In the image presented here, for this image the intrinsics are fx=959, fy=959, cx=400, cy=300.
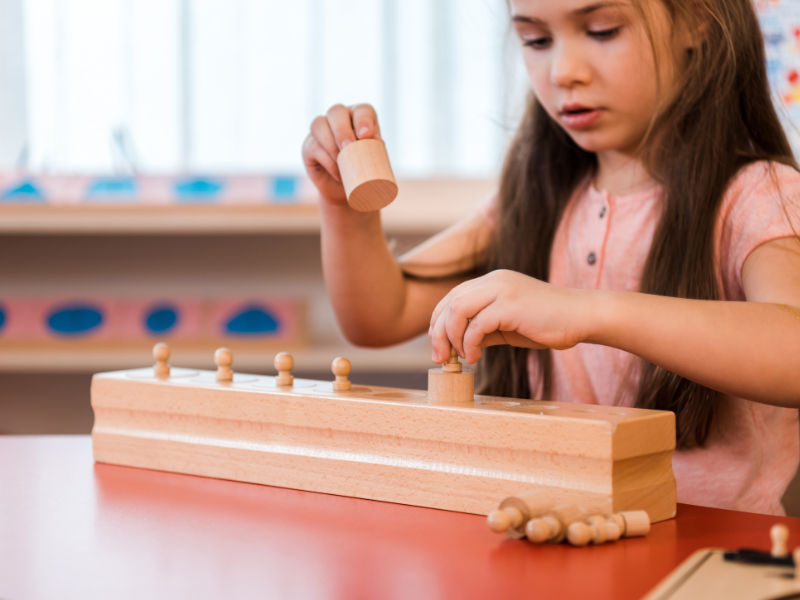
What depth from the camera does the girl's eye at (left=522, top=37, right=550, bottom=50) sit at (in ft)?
3.18

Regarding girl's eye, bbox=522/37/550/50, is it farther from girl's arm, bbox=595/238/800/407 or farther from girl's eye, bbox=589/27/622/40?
girl's arm, bbox=595/238/800/407

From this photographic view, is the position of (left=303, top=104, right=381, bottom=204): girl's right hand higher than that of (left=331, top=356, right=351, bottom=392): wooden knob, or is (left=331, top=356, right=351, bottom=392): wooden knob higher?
(left=303, top=104, right=381, bottom=204): girl's right hand

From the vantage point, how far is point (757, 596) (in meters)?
0.51

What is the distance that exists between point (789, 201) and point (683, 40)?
0.65 ft

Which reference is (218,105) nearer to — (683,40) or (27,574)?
(683,40)

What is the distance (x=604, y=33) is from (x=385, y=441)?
48 centimetres

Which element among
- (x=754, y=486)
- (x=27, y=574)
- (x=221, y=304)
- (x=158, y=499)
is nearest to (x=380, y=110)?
(x=221, y=304)

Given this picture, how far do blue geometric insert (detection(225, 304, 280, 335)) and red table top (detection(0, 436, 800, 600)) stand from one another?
133cm

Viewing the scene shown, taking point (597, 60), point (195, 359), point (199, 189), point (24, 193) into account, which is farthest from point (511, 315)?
point (24, 193)

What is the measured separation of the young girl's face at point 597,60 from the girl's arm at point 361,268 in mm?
199

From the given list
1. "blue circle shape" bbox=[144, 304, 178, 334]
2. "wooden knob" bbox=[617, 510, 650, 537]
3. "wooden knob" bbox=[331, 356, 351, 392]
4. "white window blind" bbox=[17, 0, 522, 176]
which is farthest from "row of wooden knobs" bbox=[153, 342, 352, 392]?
"white window blind" bbox=[17, 0, 522, 176]

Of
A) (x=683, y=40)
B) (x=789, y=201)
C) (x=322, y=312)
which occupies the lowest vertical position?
(x=322, y=312)

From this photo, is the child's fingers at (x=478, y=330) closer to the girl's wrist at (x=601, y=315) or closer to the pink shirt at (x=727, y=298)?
the girl's wrist at (x=601, y=315)

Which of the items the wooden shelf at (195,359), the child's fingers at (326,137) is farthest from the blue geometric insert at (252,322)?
the child's fingers at (326,137)
